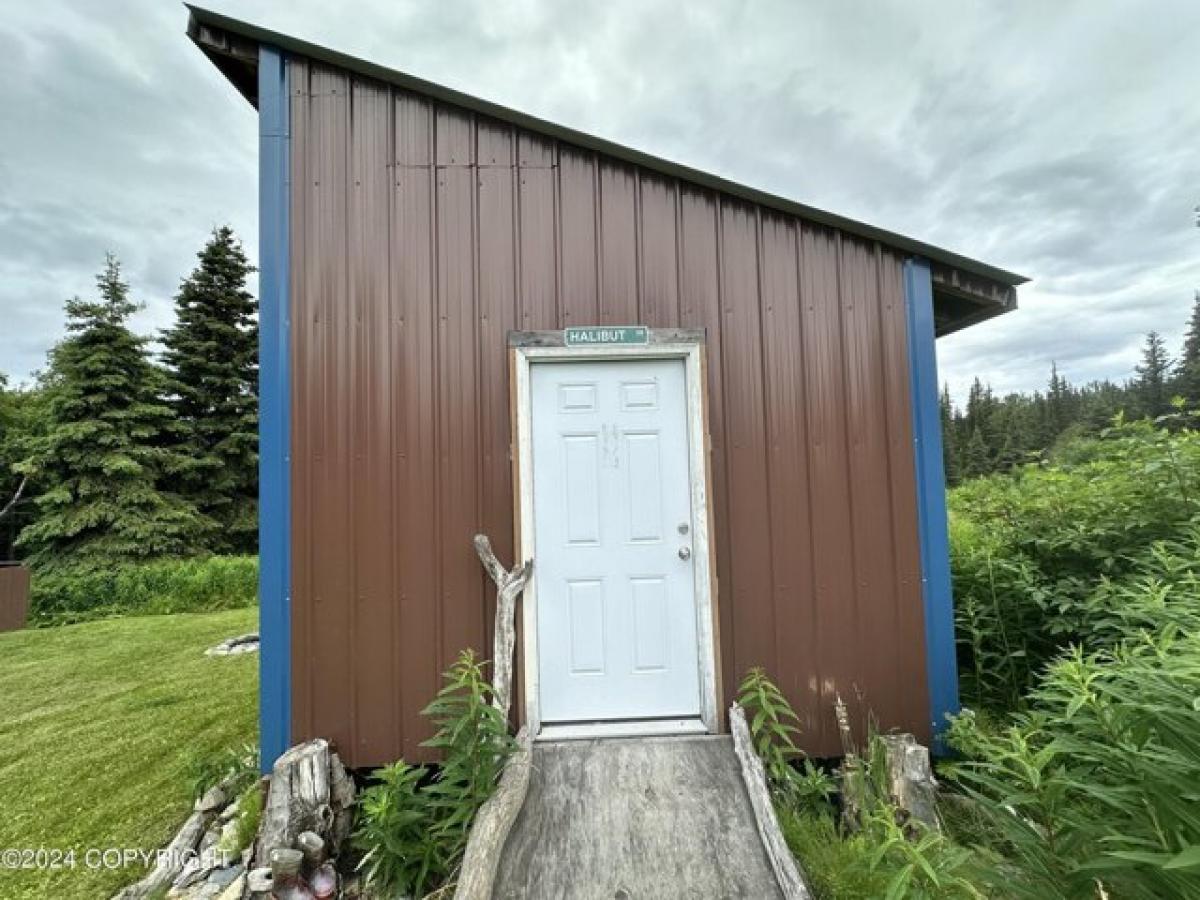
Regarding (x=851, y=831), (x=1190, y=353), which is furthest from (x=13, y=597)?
(x=1190, y=353)

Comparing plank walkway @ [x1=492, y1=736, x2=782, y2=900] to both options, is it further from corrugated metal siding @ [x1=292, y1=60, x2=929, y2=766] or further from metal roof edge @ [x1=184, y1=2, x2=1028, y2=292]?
metal roof edge @ [x1=184, y1=2, x2=1028, y2=292]

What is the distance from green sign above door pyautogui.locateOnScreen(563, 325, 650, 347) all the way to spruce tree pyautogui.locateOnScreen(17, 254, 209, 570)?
15207 millimetres

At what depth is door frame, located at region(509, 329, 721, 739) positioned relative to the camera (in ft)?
8.68

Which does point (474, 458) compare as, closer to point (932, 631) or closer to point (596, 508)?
point (596, 508)

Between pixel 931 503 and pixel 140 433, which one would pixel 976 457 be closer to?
pixel 931 503

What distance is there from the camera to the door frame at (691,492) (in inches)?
104

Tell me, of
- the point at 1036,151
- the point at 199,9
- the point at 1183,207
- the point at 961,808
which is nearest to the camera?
the point at 961,808

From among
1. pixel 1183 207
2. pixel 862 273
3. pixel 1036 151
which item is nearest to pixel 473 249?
pixel 862 273

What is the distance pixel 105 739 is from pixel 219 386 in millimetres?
14803

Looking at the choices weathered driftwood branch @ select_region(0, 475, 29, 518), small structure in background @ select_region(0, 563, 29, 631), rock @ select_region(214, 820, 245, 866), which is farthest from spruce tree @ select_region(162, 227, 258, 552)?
rock @ select_region(214, 820, 245, 866)

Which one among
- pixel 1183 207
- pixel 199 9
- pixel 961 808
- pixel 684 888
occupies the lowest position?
pixel 961 808

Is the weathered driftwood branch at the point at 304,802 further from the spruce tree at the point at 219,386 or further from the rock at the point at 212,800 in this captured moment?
the spruce tree at the point at 219,386

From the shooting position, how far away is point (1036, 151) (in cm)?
1164

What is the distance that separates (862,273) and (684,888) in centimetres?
315
